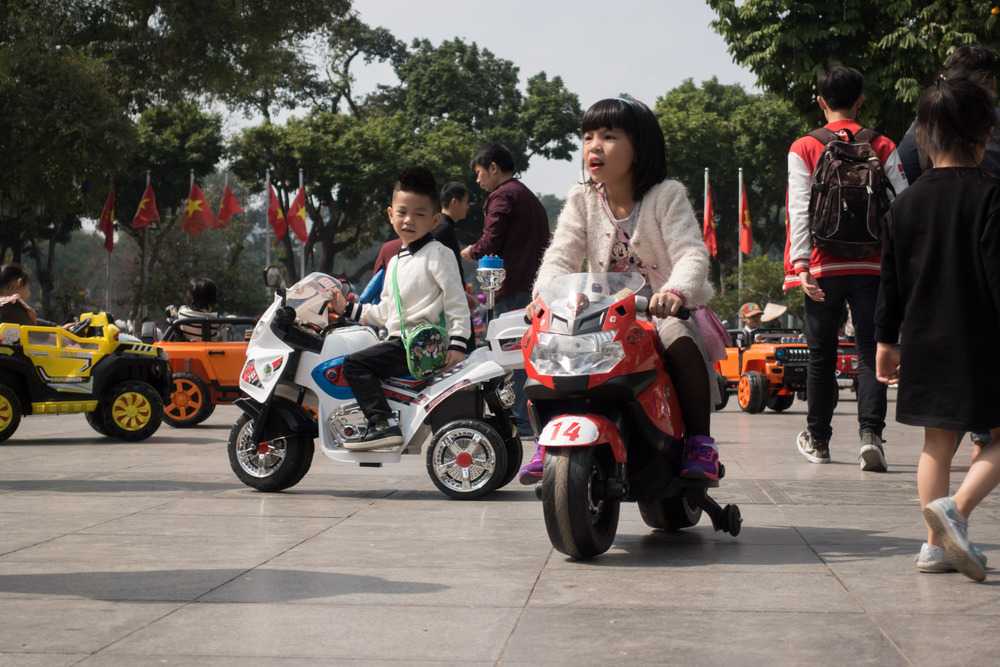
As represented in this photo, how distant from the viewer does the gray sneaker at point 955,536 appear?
4012 mm

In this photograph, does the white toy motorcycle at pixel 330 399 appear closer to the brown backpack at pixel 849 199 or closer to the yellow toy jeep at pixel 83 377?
the brown backpack at pixel 849 199

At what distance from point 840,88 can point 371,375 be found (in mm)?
3369

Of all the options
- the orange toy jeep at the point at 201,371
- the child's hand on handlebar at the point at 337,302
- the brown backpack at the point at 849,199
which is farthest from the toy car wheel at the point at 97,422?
the brown backpack at the point at 849,199

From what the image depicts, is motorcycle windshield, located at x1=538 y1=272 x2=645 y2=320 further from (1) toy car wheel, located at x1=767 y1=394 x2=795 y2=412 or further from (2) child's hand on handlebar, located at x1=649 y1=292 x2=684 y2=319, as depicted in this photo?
(1) toy car wheel, located at x1=767 y1=394 x2=795 y2=412

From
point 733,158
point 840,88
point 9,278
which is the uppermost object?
point 733,158

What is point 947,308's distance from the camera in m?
4.26

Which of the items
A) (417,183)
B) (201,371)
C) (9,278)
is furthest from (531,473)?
(201,371)

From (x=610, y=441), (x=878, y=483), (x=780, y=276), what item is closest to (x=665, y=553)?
(x=610, y=441)

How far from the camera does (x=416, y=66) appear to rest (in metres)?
58.6

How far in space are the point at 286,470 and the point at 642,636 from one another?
3.75m

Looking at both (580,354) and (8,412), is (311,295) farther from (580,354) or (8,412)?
(8,412)

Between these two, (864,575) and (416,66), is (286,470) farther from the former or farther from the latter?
(416,66)

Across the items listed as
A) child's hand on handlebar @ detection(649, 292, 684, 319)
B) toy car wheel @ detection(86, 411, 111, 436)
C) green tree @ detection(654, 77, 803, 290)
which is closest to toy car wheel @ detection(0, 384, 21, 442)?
toy car wheel @ detection(86, 411, 111, 436)

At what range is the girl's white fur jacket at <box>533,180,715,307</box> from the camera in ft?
16.3
